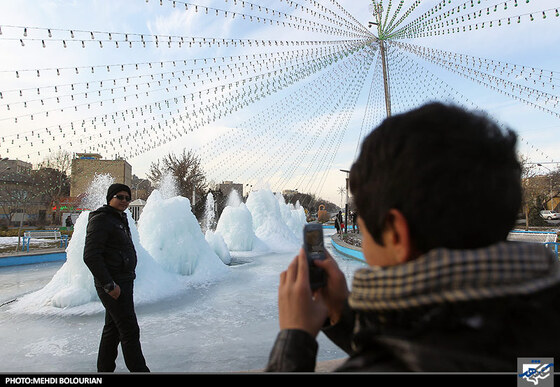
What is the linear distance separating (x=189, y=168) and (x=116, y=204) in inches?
1339

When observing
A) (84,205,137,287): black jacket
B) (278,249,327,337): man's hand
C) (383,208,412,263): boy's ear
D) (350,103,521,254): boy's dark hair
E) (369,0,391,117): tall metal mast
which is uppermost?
(369,0,391,117): tall metal mast

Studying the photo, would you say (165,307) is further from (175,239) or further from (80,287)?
(175,239)

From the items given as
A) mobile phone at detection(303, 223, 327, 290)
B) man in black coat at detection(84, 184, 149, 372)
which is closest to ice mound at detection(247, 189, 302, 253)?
man in black coat at detection(84, 184, 149, 372)

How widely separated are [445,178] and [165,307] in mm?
6405

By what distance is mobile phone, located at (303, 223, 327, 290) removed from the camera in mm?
989

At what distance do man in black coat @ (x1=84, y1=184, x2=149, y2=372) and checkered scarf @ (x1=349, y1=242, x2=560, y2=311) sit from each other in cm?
299

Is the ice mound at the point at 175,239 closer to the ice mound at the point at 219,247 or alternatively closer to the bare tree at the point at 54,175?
the ice mound at the point at 219,247

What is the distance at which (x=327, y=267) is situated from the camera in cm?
102

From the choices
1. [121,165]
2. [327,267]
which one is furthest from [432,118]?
[121,165]

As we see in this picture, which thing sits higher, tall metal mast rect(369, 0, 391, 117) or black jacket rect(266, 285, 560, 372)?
tall metal mast rect(369, 0, 391, 117)

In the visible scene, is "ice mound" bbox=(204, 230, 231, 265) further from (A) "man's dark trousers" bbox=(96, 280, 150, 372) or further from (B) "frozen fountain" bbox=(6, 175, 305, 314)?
(A) "man's dark trousers" bbox=(96, 280, 150, 372)

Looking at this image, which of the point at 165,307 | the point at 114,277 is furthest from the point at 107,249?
the point at 165,307

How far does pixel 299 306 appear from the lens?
0.87m

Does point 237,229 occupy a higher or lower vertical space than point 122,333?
lower
